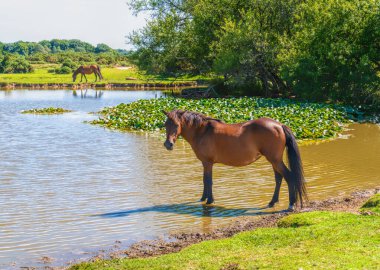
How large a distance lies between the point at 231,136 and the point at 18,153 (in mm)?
9329

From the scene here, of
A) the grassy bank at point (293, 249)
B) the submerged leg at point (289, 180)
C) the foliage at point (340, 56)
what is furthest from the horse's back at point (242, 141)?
the foliage at point (340, 56)

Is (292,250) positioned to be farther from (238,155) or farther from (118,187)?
(118,187)

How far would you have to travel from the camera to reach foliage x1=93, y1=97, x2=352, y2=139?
68.4 feet

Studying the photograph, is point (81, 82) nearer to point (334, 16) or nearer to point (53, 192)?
point (334, 16)

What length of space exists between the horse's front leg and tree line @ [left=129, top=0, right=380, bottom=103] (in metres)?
19.2

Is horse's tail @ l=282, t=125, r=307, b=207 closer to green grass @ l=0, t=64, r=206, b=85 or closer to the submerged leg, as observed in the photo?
the submerged leg

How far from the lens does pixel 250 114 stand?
23453 millimetres

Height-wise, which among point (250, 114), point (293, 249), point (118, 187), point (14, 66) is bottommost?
point (118, 187)

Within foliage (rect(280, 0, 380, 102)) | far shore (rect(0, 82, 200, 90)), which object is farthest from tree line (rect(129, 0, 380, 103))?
far shore (rect(0, 82, 200, 90))

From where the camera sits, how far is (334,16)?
99.3 feet

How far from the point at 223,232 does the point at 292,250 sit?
2160mm

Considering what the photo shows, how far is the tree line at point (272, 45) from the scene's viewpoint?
2914cm

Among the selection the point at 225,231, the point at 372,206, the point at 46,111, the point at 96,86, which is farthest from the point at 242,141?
the point at 96,86

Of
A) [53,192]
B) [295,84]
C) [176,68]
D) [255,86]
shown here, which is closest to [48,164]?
[53,192]
